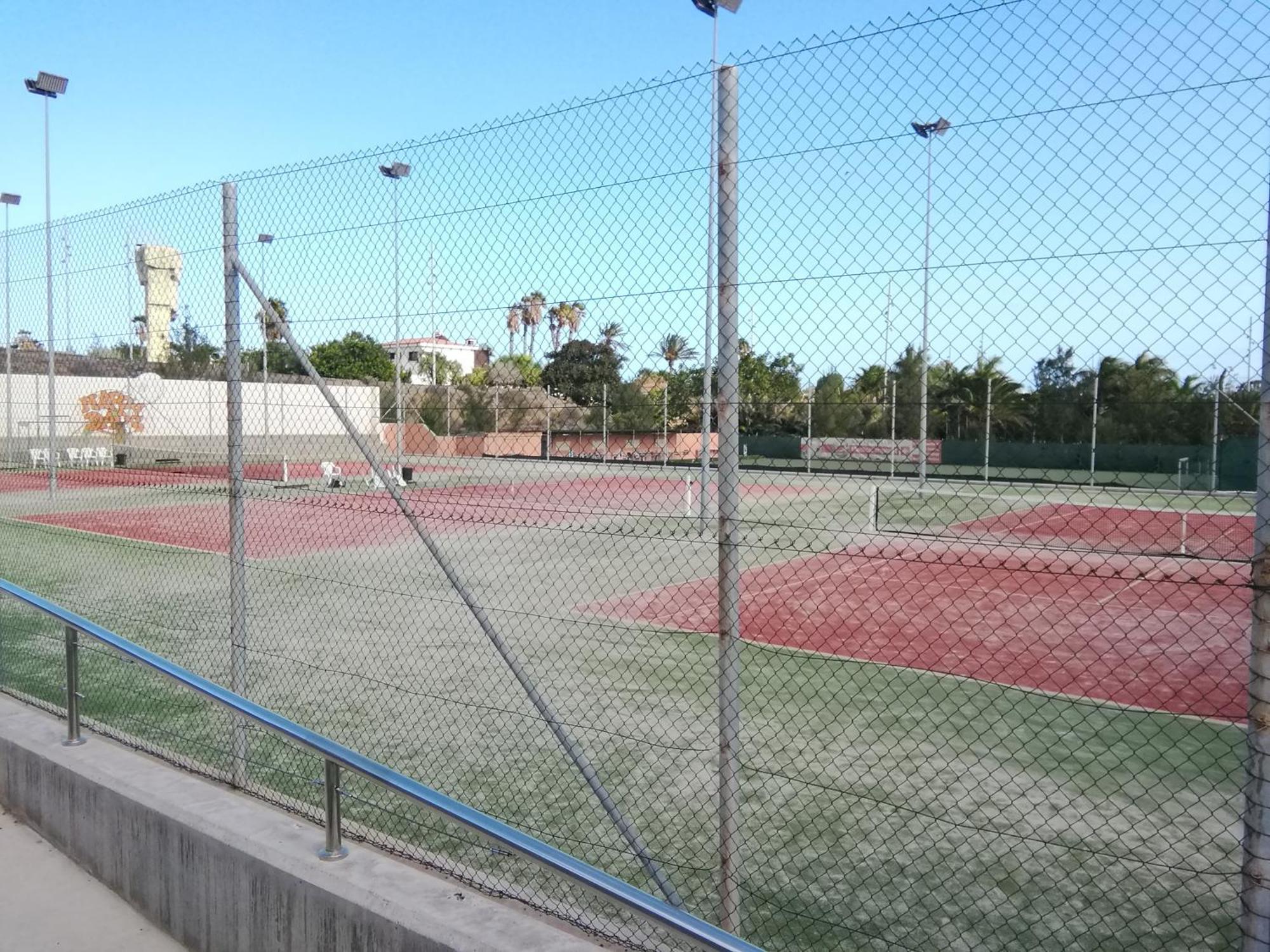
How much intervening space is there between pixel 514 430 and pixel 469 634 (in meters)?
4.54

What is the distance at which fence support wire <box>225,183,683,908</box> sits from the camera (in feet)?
11.6

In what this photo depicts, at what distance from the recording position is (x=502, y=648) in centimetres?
399

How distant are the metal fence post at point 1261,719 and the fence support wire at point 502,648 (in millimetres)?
1581

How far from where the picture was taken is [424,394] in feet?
18.1

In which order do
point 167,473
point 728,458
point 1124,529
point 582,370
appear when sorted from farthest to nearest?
point 1124,529
point 167,473
point 582,370
point 728,458

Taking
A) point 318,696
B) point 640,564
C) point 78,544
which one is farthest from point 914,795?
point 78,544

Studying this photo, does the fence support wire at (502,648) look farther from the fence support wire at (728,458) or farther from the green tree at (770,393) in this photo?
the green tree at (770,393)

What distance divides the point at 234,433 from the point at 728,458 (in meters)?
2.74

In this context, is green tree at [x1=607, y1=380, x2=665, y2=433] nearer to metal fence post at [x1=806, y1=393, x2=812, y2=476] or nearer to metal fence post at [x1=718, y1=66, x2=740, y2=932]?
metal fence post at [x1=806, y1=393, x2=812, y2=476]

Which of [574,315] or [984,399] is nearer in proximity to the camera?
[984,399]

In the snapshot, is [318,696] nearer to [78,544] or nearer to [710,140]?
[710,140]

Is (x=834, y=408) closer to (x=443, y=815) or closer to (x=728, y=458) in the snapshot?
(x=728, y=458)

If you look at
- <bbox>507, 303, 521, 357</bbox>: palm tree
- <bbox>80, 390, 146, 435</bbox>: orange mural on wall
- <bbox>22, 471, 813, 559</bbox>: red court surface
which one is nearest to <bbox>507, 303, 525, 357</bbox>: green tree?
<bbox>507, 303, 521, 357</bbox>: palm tree

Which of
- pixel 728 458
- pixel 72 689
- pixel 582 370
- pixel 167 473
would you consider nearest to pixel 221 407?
pixel 167 473
